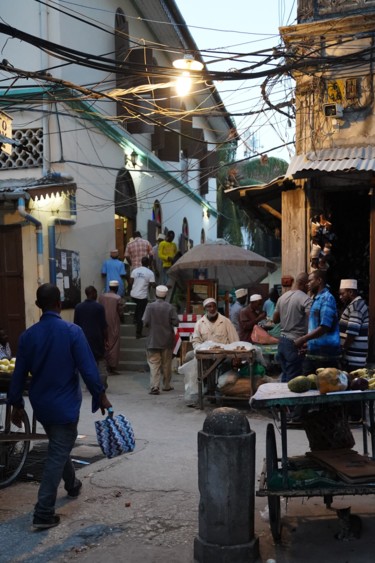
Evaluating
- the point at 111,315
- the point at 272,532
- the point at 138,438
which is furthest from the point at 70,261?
the point at 272,532

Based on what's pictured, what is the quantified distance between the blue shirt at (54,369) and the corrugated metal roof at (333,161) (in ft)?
20.3

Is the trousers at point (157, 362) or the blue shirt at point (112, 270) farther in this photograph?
the blue shirt at point (112, 270)

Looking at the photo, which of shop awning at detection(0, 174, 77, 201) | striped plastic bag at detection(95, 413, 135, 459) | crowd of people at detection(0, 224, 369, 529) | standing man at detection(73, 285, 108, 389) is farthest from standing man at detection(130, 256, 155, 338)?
striped plastic bag at detection(95, 413, 135, 459)

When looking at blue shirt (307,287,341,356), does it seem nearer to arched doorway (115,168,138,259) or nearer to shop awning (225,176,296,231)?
shop awning (225,176,296,231)

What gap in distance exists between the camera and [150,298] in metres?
16.8

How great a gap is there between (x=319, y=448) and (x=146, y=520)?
A: 5.16 feet

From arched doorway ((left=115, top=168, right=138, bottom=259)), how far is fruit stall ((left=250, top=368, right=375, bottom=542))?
13.3 metres

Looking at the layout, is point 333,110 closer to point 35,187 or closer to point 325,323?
point 325,323

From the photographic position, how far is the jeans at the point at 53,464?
5.02m

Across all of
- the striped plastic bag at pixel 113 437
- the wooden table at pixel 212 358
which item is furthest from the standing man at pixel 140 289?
the striped plastic bag at pixel 113 437

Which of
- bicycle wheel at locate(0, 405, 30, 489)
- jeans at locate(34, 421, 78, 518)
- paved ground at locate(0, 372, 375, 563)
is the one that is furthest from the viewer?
bicycle wheel at locate(0, 405, 30, 489)

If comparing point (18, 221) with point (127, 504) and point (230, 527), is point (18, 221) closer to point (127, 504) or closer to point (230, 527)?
point (127, 504)

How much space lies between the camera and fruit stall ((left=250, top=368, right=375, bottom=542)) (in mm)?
4511

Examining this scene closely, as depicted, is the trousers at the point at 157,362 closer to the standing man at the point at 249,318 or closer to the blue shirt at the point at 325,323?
the standing man at the point at 249,318
